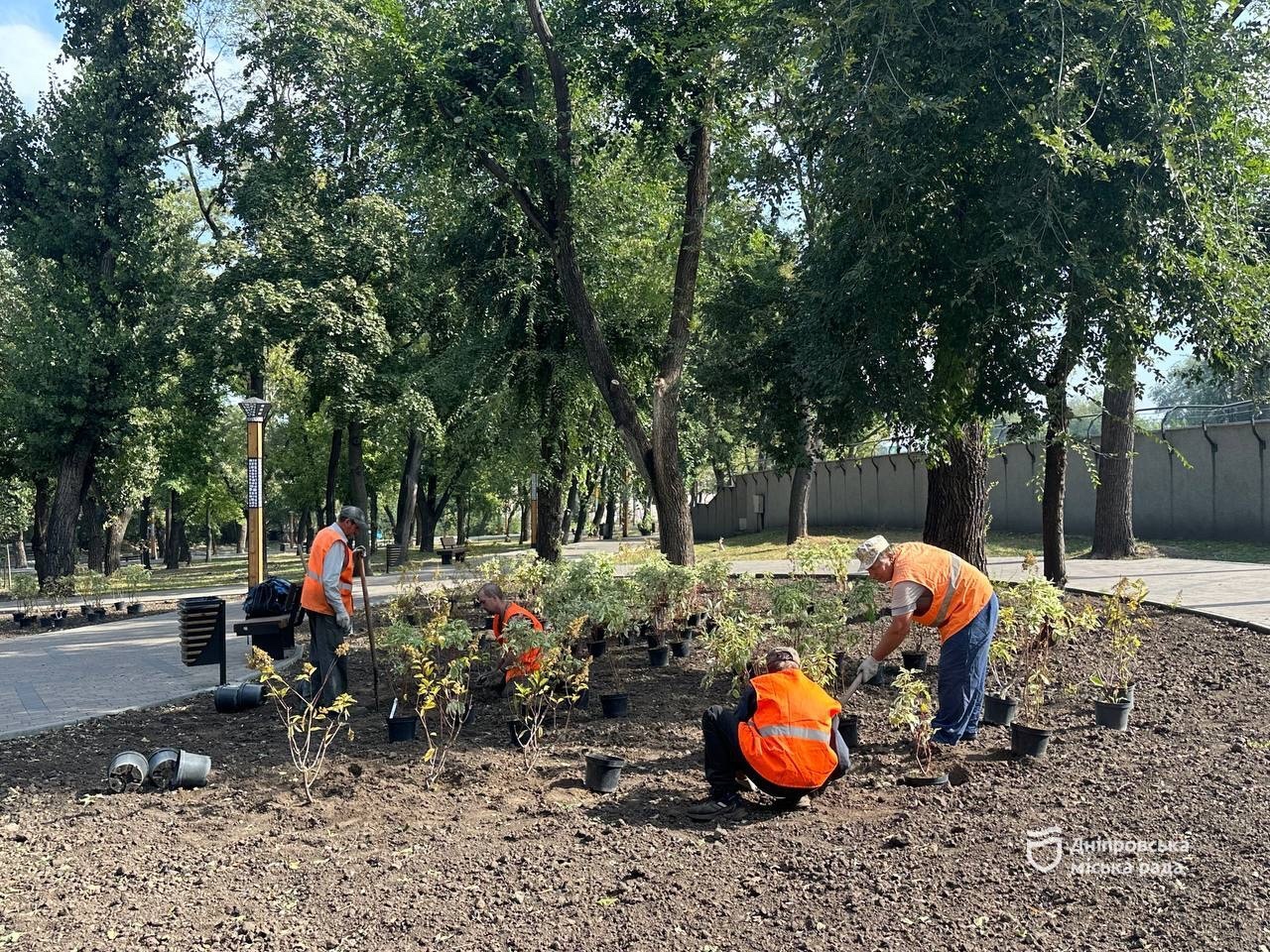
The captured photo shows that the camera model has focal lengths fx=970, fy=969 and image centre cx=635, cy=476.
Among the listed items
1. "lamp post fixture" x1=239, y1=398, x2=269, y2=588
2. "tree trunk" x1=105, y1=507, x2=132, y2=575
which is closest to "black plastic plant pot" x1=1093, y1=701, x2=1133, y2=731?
"lamp post fixture" x1=239, y1=398, x2=269, y2=588

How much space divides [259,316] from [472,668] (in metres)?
15.5

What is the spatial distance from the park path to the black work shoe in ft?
17.6

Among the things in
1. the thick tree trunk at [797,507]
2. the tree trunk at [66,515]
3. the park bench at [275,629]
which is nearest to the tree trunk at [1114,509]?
the thick tree trunk at [797,507]

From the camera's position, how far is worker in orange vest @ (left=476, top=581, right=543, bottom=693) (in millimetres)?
6262

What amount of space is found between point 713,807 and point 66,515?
21991mm

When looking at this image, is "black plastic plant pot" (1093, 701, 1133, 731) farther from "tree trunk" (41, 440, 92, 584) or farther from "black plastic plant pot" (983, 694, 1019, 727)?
"tree trunk" (41, 440, 92, 584)

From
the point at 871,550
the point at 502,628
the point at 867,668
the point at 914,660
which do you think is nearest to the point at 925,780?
the point at 867,668

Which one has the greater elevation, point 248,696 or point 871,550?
point 871,550

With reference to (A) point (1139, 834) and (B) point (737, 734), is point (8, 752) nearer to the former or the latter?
(B) point (737, 734)

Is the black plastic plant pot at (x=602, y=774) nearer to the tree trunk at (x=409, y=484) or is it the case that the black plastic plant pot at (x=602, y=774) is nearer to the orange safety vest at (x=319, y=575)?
the orange safety vest at (x=319, y=575)

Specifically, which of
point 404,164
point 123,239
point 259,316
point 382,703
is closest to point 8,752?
point 382,703

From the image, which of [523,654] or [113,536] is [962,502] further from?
[113,536]

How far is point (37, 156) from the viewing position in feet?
73.2

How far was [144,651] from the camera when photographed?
1184 cm
